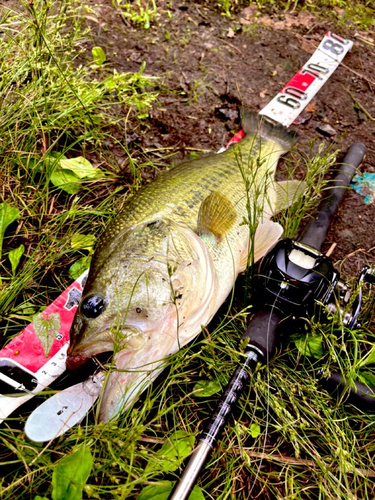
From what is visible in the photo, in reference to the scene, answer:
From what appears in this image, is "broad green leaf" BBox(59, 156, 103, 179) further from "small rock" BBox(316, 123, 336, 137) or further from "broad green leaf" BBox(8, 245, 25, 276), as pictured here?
"small rock" BBox(316, 123, 336, 137)

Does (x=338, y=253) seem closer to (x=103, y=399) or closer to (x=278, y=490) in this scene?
(x=278, y=490)

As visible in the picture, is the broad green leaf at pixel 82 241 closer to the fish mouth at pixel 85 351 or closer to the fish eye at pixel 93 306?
the fish eye at pixel 93 306

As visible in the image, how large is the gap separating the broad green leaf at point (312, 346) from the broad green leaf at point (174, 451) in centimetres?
83

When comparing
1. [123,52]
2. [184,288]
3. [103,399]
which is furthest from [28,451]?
[123,52]

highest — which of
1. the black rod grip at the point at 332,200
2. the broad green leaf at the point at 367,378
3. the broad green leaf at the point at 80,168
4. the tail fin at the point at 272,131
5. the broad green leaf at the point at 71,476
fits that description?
the tail fin at the point at 272,131

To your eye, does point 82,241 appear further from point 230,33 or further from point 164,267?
point 230,33

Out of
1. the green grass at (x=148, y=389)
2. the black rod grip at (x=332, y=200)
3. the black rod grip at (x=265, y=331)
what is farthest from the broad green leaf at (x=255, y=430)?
the black rod grip at (x=332, y=200)

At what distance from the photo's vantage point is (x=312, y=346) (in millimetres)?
2668

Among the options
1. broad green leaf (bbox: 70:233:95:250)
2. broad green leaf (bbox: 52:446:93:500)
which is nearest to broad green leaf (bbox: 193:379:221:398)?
broad green leaf (bbox: 52:446:93:500)

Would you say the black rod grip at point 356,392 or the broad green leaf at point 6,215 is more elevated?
the broad green leaf at point 6,215

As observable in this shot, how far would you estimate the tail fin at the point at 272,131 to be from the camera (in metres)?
3.49

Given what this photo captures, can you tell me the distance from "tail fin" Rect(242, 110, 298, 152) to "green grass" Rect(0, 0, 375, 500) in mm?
679

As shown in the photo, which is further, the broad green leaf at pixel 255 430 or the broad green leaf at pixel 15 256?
the broad green leaf at pixel 15 256

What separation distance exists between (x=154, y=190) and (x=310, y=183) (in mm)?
952
